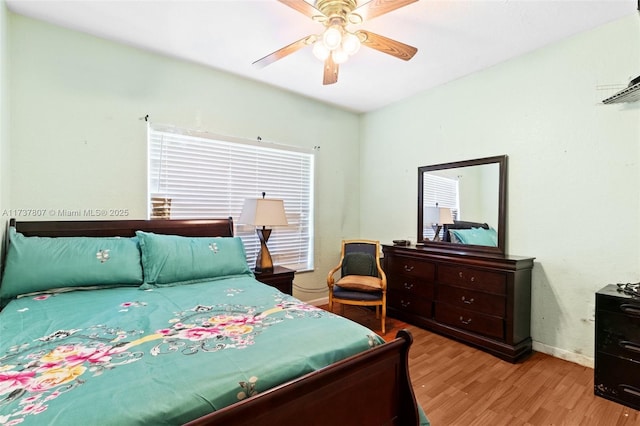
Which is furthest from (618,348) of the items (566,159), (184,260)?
(184,260)

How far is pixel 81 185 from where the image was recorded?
2492 millimetres

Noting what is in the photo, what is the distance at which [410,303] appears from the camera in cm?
331

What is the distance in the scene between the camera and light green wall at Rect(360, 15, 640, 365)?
89.4 inches

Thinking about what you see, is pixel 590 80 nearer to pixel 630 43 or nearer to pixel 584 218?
pixel 630 43

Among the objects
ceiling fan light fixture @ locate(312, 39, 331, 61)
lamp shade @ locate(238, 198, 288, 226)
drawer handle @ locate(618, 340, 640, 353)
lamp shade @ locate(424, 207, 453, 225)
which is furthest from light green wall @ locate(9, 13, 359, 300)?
drawer handle @ locate(618, 340, 640, 353)

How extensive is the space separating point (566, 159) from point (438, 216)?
1250mm

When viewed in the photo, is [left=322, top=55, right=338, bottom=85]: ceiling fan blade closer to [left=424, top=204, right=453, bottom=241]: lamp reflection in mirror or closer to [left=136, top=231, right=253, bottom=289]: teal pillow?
[left=136, top=231, right=253, bottom=289]: teal pillow

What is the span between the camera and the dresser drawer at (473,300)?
2.60 meters

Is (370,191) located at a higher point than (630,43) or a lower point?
lower

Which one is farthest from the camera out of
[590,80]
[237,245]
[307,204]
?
[307,204]

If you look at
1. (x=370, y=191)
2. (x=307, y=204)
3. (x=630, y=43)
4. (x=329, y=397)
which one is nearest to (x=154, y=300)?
(x=329, y=397)

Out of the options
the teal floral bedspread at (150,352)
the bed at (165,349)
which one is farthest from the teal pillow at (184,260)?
the teal floral bedspread at (150,352)

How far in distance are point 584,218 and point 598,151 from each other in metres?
0.53

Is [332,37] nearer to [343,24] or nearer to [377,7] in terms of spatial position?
[343,24]
